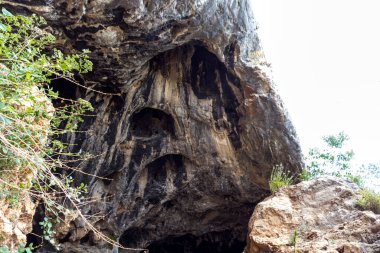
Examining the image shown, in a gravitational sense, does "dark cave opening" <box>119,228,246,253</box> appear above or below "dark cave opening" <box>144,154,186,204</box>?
below

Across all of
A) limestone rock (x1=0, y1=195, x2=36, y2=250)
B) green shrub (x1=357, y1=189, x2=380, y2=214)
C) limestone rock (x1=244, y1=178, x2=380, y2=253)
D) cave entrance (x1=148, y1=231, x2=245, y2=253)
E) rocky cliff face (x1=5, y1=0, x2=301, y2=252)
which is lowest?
cave entrance (x1=148, y1=231, x2=245, y2=253)

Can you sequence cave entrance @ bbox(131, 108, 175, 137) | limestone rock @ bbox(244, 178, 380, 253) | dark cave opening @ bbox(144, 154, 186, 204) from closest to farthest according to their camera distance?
1. limestone rock @ bbox(244, 178, 380, 253)
2. cave entrance @ bbox(131, 108, 175, 137)
3. dark cave opening @ bbox(144, 154, 186, 204)

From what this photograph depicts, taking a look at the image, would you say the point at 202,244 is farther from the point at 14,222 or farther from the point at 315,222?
the point at 14,222

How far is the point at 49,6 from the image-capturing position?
4.77 metres

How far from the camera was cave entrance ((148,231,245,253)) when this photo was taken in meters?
10.2

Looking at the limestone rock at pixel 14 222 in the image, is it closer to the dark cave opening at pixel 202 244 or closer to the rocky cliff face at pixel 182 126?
the rocky cliff face at pixel 182 126

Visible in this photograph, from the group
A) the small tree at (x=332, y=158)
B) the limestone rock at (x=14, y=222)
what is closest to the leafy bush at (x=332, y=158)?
the small tree at (x=332, y=158)

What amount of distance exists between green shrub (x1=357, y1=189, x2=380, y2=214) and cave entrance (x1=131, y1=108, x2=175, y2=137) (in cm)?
451

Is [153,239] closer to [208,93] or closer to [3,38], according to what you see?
[208,93]

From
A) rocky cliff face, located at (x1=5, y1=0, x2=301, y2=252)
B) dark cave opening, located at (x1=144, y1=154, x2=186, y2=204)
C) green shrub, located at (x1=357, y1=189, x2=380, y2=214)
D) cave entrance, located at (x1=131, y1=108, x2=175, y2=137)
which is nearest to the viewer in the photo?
green shrub, located at (x1=357, y1=189, x2=380, y2=214)

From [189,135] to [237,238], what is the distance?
13.8ft

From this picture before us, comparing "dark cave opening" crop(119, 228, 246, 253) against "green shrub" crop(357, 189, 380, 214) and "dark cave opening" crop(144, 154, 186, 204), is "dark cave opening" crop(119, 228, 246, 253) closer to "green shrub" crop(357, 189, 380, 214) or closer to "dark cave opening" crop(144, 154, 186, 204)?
"dark cave opening" crop(144, 154, 186, 204)

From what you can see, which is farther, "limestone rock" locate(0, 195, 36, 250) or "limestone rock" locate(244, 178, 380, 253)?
"limestone rock" locate(244, 178, 380, 253)

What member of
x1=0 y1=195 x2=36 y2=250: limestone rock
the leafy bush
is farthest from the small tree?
x1=0 y1=195 x2=36 y2=250: limestone rock
